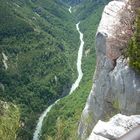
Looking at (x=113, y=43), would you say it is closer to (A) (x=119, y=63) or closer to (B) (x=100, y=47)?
(A) (x=119, y=63)

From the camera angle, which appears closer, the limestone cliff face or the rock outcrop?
the rock outcrop

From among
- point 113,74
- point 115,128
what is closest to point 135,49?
point 113,74

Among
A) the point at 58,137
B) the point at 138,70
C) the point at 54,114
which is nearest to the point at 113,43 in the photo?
the point at 138,70

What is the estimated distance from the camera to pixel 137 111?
37750 mm

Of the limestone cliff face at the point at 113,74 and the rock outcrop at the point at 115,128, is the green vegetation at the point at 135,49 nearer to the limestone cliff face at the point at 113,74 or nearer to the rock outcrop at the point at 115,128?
the limestone cliff face at the point at 113,74

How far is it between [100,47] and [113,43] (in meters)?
6.94

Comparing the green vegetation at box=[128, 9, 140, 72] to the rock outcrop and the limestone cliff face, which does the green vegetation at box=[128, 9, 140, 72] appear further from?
Answer: the rock outcrop

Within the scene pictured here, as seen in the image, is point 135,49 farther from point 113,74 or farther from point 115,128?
point 115,128

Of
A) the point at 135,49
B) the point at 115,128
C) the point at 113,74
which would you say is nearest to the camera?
the point at 115,128

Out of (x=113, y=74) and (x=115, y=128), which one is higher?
(x=115, y=128)

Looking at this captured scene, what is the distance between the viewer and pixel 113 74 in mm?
42719

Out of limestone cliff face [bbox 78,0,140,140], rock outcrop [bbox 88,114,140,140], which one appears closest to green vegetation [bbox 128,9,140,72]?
limestone cliff face [bbox 78,0,140,140]

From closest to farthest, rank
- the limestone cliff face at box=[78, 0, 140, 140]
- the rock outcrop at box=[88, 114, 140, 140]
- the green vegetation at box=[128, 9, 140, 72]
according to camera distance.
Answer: the rock outcrop at box=[88, 114, 140, 140]
the green vegetation at box=[128, 9, 140, 72]
the limestone cliff face at box=[78, 0, 140, 140]

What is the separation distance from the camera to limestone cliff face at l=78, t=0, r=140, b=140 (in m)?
38.3
